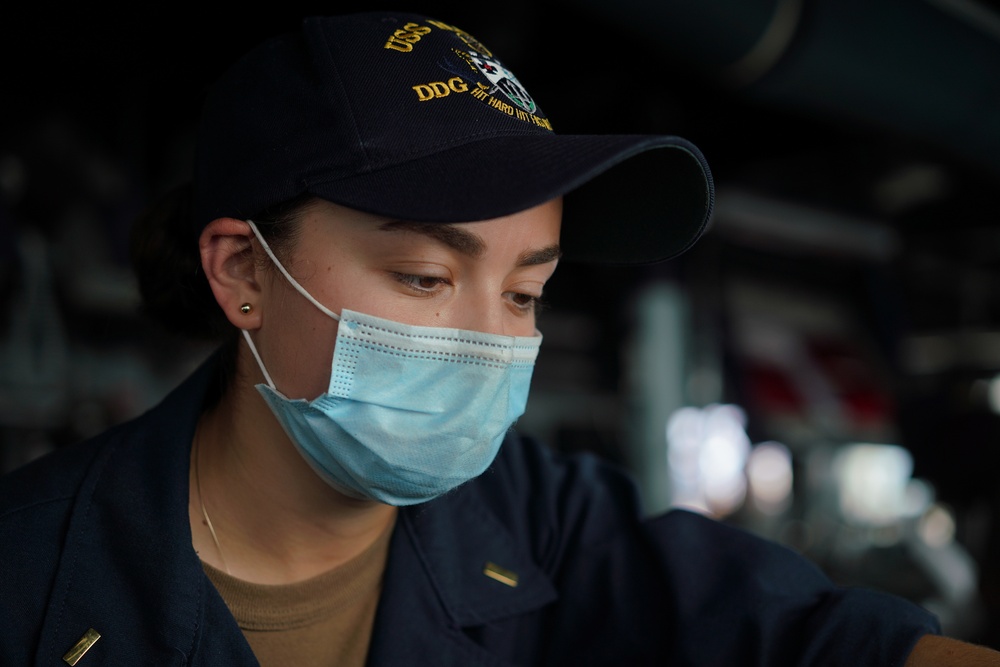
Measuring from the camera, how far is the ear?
49.9 inches

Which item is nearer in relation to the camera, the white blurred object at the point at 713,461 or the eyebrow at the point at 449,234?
the eyebrow at the point at 449,234

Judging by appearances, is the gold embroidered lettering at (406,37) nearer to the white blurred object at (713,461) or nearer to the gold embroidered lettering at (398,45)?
the gold embroidered lettering at (398,45)

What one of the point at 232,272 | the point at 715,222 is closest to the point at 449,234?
the point at 232,272

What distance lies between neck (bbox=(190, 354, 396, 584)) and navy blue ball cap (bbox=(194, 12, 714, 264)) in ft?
1.11

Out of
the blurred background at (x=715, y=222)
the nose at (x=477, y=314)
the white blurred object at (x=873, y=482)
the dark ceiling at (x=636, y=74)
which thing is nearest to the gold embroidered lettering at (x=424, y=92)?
the nose at (x=477, y=314)

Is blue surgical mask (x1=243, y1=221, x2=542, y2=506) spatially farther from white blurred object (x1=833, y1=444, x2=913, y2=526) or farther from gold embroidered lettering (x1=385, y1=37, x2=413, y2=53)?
white blurred object (x1=833, y1=444, x2=913, y2=526)

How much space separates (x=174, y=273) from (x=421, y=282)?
0.53 metres

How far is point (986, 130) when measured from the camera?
3.36m

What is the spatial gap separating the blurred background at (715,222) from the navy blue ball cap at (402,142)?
1.91ft

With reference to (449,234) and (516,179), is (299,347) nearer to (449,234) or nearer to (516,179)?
(449,234)

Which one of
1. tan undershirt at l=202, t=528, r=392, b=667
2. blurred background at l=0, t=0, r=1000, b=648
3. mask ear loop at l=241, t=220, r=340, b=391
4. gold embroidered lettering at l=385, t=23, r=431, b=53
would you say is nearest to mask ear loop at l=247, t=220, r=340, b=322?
mask ear loop at l=241, t=220, r=340, b=391

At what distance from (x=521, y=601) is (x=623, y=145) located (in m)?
0.76

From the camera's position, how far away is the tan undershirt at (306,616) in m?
1.29

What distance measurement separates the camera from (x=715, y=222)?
5.25m
